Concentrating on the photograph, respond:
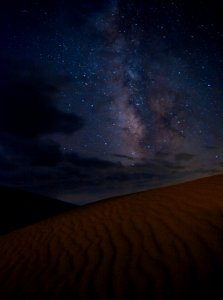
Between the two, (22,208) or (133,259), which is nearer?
(133,259)

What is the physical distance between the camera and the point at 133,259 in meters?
3.61

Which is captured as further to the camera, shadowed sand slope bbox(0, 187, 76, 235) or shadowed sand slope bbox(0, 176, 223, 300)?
shadowed sand slope bbox(0, 187, 76, 235)

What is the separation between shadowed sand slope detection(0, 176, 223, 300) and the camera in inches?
112

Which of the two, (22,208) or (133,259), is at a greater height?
(22,208)

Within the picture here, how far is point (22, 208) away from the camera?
2456 cm

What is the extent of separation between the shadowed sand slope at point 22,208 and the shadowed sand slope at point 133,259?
14.4m

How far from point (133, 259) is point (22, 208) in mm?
22780

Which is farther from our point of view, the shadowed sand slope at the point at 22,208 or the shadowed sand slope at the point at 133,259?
the shadowed sand slope at the point at 22,208

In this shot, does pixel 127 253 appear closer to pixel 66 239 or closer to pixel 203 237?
pixel 203 237

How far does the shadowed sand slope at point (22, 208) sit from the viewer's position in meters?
20.5

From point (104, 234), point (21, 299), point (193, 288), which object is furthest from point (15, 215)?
point (193, 288)

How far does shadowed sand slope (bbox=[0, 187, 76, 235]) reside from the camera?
20.5 meters

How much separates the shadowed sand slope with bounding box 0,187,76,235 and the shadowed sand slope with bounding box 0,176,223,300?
1442cm

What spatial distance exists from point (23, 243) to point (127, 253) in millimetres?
3630
